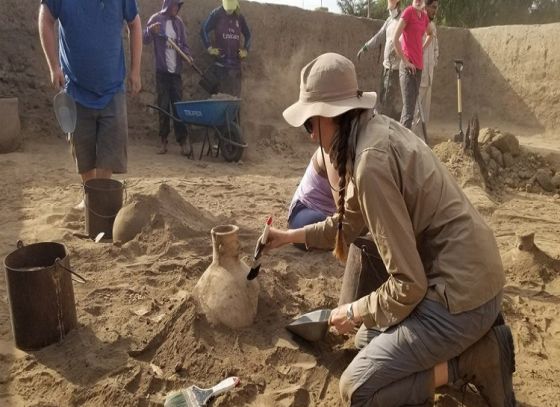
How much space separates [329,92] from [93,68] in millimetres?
2612

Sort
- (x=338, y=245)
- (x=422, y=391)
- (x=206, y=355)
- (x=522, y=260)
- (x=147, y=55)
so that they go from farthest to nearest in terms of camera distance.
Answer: (x=147, y=55)
(x=522, y=260)
(x=206, y=355)
(x=338, y=245)
(x=422, y=391)

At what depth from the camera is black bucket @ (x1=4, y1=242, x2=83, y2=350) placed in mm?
2562

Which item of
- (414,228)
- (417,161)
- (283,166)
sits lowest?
(283,166)

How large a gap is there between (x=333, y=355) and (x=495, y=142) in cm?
552

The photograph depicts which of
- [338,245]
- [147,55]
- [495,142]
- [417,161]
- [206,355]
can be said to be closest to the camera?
[417,161]

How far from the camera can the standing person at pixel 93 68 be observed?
3818mm

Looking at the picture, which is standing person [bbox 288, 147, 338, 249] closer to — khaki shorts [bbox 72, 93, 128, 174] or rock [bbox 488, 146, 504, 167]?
khaki shorts [bbox 72, 93, 128, 174]

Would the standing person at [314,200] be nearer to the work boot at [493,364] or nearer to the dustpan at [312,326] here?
the dustpan at [312,326]

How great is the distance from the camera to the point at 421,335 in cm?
201

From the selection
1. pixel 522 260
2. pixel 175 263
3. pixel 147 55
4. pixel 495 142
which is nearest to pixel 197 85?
pixel 147 55

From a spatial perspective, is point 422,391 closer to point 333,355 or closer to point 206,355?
point 333,355

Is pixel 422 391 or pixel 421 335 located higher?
pixel 421 335

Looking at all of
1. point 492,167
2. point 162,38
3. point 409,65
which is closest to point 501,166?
point 492,167

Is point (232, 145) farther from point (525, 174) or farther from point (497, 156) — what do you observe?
point (525, 174)
